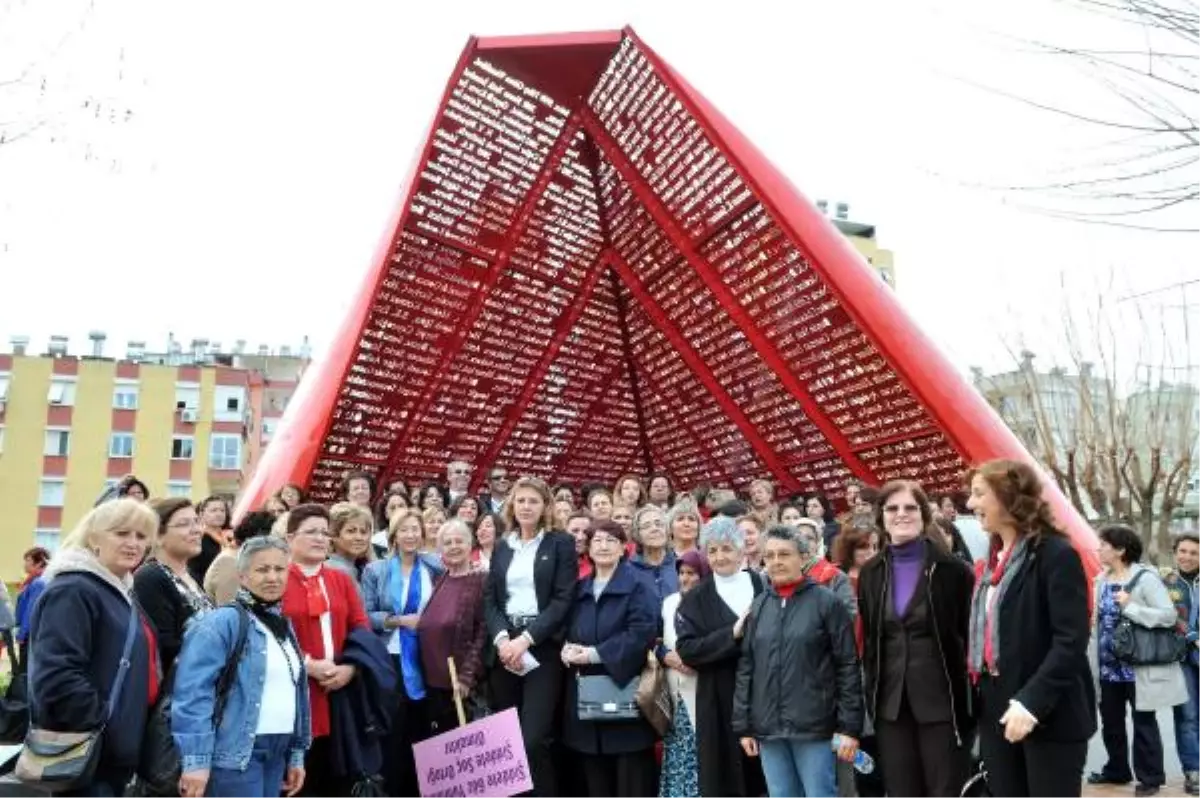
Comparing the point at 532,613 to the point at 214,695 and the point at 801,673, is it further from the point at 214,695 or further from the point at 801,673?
the point at 214,695

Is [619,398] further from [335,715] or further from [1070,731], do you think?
[1070,731]

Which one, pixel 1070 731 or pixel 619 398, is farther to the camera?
pixel 619 398

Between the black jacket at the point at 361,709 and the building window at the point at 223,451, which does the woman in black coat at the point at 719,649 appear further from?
the building window at the point at 223,451

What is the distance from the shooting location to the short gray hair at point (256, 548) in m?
4.59

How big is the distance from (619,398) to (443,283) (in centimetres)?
501

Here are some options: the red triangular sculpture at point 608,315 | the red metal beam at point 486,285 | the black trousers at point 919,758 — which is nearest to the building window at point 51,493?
Answer: the red triangular sculpture at point 608,315

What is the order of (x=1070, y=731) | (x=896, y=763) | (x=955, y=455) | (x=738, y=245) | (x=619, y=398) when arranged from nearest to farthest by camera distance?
1. (x=1070, y=731)
2. (x=896, y=763)
3. (x=955, y=455)
4. (x=738, y=245)
5. (x=619, y=398)

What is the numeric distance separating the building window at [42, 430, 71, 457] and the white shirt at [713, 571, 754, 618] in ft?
169

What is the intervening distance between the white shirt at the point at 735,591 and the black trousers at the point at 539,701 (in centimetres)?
107

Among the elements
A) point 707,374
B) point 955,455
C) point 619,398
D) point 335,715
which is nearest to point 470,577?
point 335,715

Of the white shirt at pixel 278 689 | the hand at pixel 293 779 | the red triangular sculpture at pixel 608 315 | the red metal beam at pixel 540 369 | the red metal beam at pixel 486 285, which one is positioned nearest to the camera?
the white shirt at pixel 278 689

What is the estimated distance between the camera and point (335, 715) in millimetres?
5172

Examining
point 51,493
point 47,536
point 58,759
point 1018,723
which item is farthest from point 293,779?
point 51,493

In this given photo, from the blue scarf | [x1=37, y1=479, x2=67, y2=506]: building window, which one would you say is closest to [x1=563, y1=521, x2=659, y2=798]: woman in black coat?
the blue scarf
